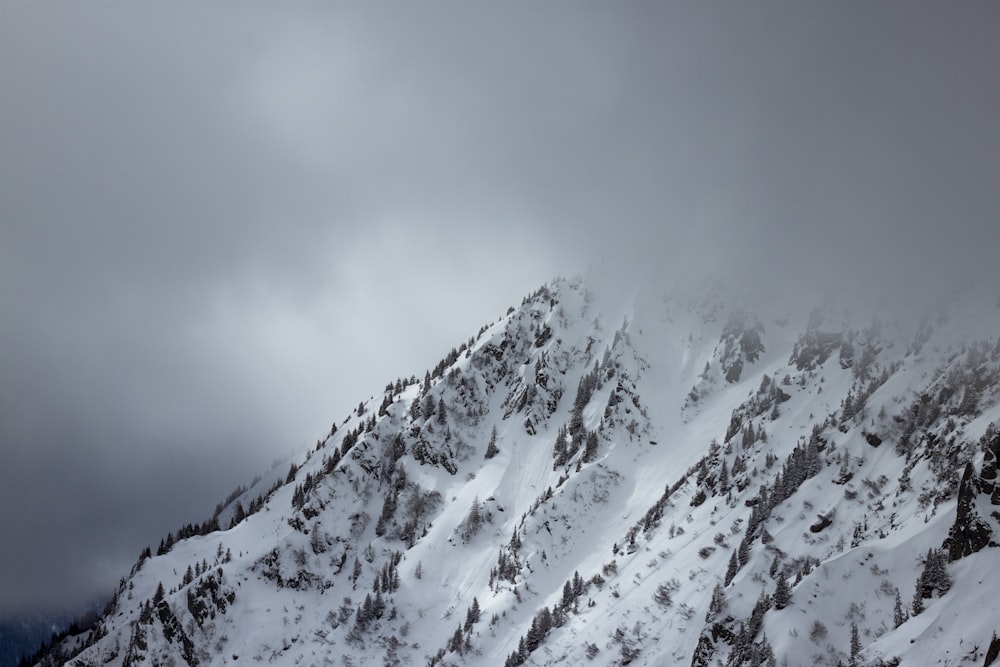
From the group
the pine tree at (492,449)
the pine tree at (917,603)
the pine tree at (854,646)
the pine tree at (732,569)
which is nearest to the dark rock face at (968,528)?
the pine tree at (917,603)

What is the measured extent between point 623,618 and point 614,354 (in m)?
64.6

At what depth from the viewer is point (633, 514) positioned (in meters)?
83.3

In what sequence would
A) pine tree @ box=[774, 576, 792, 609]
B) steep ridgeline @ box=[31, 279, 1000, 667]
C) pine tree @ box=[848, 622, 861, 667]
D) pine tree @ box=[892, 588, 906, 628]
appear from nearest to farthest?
pine tree @ box=[848, 622, 861, 667] → pine tree @ box=[892, 588, 906, 628] → steep ridgeline @ box=[31, 279, 1000, 667] → pine tree @ box=[774, 576, 792, 609]

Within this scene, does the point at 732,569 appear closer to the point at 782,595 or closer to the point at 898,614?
the point at 782,595

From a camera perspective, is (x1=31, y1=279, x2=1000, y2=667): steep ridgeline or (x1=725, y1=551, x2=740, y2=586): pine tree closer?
(x1=31, y1=279, x2=1000, y2=667): steep ridgeline

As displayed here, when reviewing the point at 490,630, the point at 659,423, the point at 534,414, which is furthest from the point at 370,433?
the point at 659,423

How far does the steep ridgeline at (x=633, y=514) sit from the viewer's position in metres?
45.7

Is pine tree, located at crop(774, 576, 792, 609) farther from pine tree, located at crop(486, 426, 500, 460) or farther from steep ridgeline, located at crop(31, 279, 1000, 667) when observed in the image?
pine tree, located at crop(486, 426, 500, 460)

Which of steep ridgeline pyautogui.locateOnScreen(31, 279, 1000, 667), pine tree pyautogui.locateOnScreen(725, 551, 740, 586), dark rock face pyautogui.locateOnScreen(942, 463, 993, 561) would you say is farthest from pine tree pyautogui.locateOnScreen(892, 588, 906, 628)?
pine tree pyautogui.locateOnScreen(725, 551, 740, 586)

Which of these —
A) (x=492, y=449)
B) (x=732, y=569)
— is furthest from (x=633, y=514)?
(x=492, y=449)

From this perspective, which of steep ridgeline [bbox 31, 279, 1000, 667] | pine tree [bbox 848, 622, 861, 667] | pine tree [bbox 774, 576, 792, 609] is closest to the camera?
pine tree [bbox 848, 622, 861, 667]

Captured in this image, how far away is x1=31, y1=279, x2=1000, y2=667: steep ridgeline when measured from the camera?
4566 centimetres

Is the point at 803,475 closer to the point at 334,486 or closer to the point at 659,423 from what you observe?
the point at 659,423

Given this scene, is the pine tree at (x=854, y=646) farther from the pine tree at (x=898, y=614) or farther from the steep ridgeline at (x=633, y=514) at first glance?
the pine tree at (x=898, y=614)
